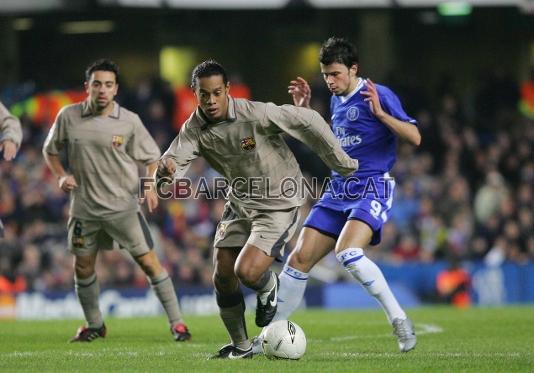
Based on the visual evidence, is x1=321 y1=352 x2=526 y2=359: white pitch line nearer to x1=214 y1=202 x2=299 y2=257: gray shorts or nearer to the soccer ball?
the soccer ball

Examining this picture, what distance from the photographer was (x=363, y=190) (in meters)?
9.10

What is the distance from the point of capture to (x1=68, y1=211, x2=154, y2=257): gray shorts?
411 inches

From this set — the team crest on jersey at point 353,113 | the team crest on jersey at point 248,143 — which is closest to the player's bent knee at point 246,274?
the team crest on jersey at point 248,143

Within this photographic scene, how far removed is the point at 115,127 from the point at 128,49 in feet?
56.1

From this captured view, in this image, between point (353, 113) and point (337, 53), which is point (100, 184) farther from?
point (337, 53)

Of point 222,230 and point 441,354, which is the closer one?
point 222,230

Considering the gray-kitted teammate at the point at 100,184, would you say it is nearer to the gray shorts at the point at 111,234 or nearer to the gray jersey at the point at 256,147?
the gray shorts at the point at 111,234

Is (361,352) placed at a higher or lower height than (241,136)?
lower

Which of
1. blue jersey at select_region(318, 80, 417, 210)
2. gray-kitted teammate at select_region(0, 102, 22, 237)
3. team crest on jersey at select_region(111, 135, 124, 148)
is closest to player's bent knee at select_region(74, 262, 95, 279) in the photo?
gray-kitted teammate at select_region(0, 102, 22, 237)

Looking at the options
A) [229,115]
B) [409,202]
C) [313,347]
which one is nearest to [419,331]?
[313,347]

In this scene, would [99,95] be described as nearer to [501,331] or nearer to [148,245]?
[148,245]

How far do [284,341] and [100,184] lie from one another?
10.3 ft

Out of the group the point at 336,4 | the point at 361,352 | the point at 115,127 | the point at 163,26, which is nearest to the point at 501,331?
the point at 361,352

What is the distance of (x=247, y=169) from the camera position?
8.20 m
